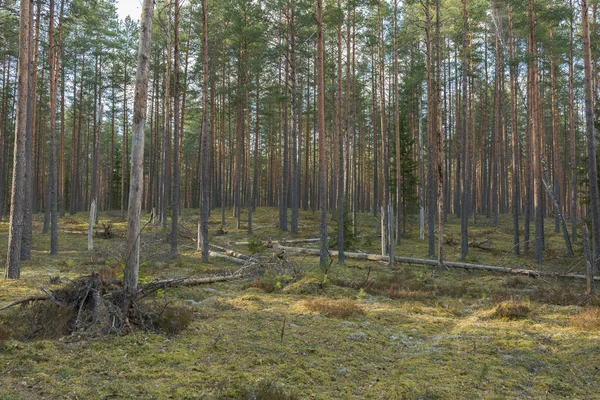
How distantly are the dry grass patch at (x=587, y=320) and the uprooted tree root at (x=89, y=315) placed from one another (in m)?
7.65

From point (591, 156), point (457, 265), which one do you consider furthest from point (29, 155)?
point (591, 156)

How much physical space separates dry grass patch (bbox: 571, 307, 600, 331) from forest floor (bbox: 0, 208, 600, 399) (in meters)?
0.03

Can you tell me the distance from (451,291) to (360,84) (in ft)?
77.1

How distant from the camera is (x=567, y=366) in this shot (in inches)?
229

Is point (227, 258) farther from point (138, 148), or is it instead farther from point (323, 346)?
point (323, 346)

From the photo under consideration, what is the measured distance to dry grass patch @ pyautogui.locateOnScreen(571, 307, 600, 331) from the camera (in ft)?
24.5

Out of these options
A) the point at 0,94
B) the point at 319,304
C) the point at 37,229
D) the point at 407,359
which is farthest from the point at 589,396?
the point at 0,94

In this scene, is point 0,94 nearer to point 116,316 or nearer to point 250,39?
point 250,39

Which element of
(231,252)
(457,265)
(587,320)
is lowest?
(457,265)

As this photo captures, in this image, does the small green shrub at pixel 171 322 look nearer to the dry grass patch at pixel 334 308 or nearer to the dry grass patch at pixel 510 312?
the dry grass patch at pixel 334 308

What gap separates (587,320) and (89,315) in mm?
9296

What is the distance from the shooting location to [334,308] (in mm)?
8461

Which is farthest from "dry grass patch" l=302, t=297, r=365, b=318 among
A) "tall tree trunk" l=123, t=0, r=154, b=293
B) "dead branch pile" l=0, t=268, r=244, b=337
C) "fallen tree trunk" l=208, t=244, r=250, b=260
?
"fallen tree trunk" l=208, t=244, r=250, b=260

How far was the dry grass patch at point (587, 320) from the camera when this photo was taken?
747 centimetres
